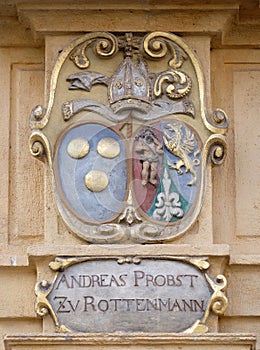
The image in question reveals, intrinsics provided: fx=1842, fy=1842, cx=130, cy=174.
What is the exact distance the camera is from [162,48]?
27.8 ft

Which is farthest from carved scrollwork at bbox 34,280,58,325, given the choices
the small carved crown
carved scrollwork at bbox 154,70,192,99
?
carved scrollwork at bbox 154,70,192,99

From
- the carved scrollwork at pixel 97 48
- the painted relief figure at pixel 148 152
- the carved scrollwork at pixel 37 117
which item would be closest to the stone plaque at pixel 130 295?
the painted relief figure at pixel 148 152

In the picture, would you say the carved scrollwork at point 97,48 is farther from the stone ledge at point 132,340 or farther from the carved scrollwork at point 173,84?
the stone ledge at point 132,340

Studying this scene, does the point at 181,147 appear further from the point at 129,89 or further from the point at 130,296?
the point at 130,296

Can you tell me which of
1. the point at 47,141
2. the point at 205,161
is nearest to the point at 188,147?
the point at 205,161

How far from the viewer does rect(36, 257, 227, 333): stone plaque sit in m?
8.00

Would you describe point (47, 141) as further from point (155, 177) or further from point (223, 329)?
point (223, 329)

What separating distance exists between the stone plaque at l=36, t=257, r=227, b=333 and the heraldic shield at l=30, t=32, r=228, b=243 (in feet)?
0.50

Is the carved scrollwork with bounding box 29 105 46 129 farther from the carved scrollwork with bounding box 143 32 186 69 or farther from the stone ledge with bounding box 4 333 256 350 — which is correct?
the stone ledge with bounding box 4 333 256 350

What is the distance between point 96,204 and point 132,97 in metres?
0.52

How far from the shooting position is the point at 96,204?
27.1 feet

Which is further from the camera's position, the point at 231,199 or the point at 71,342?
the point at 231,199

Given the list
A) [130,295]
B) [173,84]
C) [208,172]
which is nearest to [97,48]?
[173,84]

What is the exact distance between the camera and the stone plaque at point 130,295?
800cm
